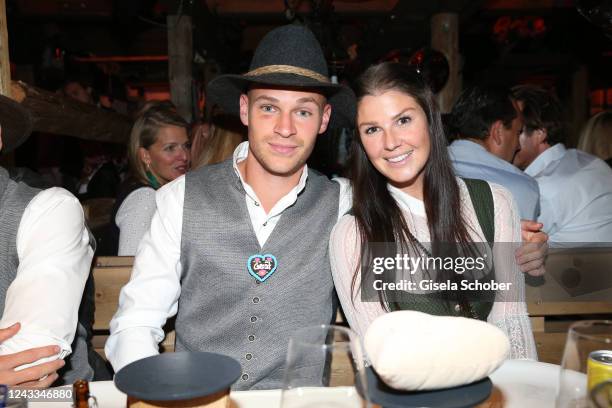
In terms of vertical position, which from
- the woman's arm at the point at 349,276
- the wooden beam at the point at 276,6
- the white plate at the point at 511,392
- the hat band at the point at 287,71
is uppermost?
the wooden beam at the point at 276,6

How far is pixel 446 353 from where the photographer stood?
2.62 ft

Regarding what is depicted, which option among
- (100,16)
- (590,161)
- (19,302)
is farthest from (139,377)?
(100,16)

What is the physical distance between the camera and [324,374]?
0.72m

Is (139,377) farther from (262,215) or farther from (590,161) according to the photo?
(590,161)

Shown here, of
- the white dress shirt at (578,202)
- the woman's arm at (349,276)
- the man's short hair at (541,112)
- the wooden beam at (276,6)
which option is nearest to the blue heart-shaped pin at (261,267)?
the woman's arm at (349,276)

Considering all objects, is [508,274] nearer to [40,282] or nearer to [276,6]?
[40,282]

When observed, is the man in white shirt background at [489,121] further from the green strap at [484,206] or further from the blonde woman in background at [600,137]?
the green strap at [484,206]

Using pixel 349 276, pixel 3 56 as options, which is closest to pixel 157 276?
pixel 349 276

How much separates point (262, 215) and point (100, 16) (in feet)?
21.9

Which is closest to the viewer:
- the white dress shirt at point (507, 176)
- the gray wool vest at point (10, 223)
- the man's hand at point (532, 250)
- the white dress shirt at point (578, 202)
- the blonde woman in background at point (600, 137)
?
the gray wool vest at point (10, 223)

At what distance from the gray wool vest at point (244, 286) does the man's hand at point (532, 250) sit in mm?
722

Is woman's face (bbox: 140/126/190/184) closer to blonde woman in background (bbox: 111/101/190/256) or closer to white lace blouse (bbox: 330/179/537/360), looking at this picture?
blonde woman in background (bbox: 111/101/190/256)

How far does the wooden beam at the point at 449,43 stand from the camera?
6.13m

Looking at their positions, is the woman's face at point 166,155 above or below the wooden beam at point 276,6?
below
